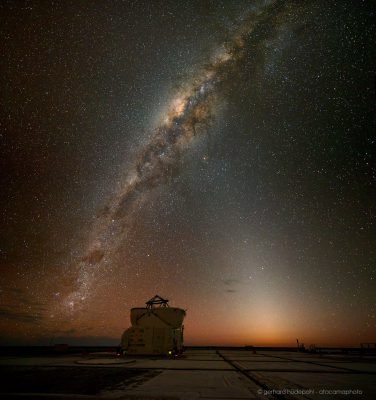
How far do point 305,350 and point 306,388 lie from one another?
152 feet

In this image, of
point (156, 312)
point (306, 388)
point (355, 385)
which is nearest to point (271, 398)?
point (306, 388)

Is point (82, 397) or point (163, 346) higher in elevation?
point (163, 346)

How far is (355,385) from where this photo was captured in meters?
10.5

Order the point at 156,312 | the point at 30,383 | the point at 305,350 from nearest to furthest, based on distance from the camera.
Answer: the point at 30,383 < the point at 156,312 < the point at 305,350

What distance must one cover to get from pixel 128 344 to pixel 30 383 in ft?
72.1

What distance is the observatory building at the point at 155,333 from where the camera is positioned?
97.5 ft

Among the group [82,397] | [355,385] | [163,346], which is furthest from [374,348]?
[82,397]

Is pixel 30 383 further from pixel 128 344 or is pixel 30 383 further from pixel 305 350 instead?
pixel 305 350

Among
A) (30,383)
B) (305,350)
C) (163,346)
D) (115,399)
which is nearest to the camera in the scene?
(115,399)

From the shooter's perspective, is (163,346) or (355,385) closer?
(355,385)

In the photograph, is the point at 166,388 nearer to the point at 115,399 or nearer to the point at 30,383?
the point at 115,399

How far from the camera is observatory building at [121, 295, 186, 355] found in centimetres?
2970

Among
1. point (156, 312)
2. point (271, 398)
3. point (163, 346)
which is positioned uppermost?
point (156, 312)

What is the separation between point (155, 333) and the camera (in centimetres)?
3014
